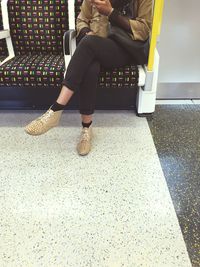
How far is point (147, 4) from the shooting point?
1.59 meters

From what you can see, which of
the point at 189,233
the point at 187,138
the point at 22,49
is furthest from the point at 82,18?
the point at 189,233

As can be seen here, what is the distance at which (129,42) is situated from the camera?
5.17 ft

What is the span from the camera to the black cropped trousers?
1495mm

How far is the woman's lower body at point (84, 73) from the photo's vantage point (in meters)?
1.50

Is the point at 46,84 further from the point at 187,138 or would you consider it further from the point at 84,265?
the point at 84,265

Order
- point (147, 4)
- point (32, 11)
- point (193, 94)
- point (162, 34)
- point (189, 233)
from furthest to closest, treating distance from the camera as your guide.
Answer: point (193, 94) → point (162, 34) → point (32, 11) → point (147, 4) → point (189, 233)

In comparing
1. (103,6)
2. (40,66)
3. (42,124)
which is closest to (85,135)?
(42,124)

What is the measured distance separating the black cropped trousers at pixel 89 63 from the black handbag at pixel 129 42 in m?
0.03

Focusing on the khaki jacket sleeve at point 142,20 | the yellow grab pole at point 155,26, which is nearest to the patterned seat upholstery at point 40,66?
the yellow grab pole at point 155,26

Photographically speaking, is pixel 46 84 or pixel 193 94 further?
pixel 193 94

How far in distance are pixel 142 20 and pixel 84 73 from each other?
493 mm

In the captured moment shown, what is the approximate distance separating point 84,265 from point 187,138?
1.16 meters

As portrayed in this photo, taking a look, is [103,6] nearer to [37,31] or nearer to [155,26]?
[155,26]

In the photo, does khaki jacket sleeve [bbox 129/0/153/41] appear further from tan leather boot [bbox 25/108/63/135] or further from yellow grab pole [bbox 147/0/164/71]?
tan leather boot [bbox 25/108/63/135]
